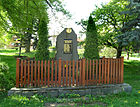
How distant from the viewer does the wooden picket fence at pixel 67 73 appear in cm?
616

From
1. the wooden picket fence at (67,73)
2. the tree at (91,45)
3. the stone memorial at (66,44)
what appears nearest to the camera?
the wooden picket fence at (67,73)

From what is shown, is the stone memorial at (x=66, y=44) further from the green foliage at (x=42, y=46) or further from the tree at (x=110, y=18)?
the tree at (x=110, y=18)

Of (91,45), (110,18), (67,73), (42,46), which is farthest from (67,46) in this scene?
(110,18)

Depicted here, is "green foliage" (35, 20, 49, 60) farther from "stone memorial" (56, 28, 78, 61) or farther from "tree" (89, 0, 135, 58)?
"tree" (89, 0, 135, 58)

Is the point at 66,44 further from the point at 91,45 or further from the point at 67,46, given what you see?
the point at 91,45

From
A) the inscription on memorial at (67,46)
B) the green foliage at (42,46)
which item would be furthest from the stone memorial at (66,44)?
the green foliage at (42,46)

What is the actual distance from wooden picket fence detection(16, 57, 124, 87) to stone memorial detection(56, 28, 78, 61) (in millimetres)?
2709

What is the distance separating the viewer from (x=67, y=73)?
6.25m

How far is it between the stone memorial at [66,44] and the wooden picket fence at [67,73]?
2.71m

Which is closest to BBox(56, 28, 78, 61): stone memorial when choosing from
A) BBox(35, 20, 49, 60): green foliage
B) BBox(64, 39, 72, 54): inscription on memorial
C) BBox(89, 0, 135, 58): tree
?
BBox(64, 39, 72, 54): inscription on memorial

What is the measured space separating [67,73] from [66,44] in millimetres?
3457

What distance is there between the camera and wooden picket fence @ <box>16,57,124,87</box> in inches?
243

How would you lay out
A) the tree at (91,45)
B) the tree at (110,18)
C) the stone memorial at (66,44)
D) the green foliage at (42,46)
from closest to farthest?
the green foliage at (42,46), the tree at (91,45), the stone memorial at (66,44), the tree at (110,18)

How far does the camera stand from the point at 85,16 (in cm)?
1911
